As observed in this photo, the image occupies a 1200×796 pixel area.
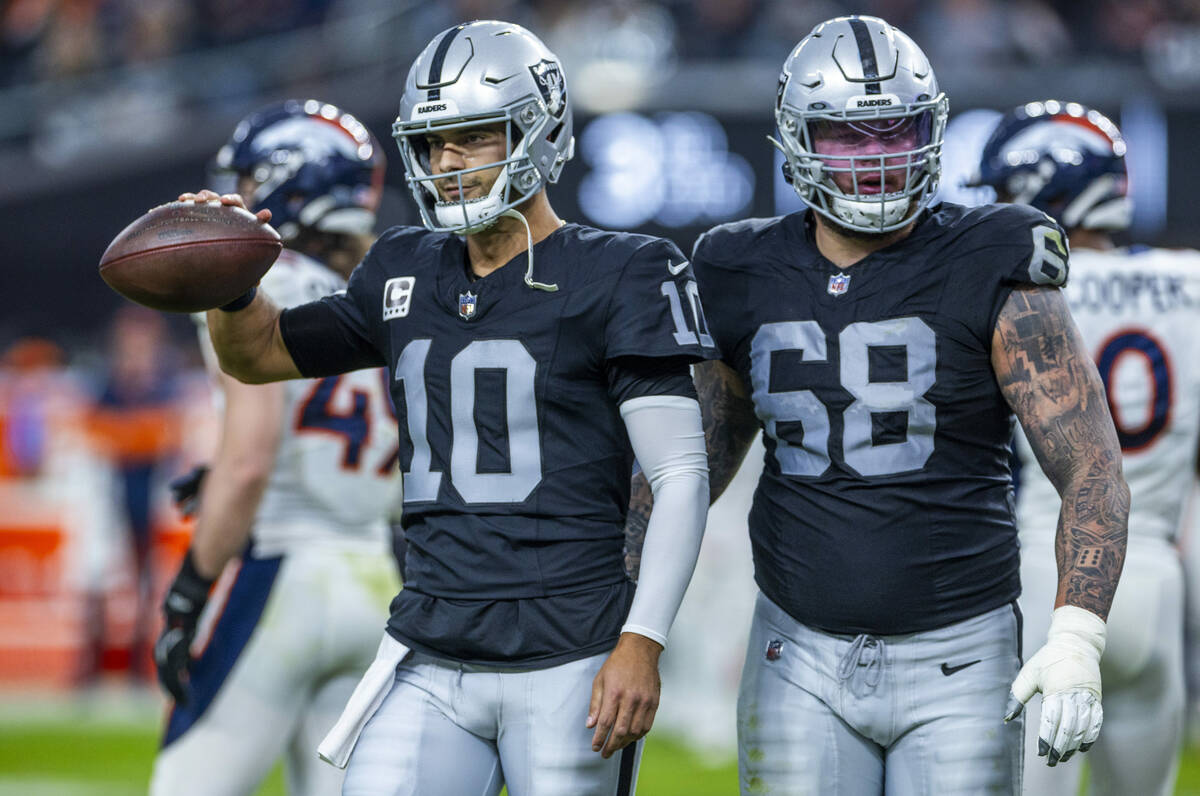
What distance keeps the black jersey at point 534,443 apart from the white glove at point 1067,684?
25.6 inches

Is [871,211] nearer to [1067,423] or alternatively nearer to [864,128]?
[864,128]

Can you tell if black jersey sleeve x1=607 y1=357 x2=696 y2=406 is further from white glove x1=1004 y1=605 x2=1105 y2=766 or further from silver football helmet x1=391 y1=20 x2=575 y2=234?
white glove x1=1004 y1=605 x2=1105 y2=766

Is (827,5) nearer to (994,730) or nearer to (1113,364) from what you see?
(1113,364)

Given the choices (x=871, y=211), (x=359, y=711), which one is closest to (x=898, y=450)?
(x=871, y=211)

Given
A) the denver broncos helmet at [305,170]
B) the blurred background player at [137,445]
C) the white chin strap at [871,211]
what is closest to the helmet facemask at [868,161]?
the white chin strap at [871,211]

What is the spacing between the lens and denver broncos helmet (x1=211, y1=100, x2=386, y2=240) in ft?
12.3

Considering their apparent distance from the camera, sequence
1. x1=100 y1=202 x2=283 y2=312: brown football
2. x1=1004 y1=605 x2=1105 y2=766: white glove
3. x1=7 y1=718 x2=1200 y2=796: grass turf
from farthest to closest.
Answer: x1=7 y1=718 x2=1200 y2=796: grass turf → x1=100 y1=202 x2=283 y2=312: brown football → x1=1004 y1=605 x2=1105 y2=766: white glove

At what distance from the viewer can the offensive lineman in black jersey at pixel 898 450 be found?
267 centimetres

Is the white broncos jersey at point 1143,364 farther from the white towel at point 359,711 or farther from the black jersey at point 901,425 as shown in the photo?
the white towel at point 359,711

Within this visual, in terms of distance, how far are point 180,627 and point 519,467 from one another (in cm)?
114

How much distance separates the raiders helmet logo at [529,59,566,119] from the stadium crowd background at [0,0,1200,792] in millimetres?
5369

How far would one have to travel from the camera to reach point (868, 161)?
275cm

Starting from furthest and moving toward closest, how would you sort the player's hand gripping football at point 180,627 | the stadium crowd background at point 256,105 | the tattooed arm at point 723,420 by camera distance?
A: 1. the stadium crowd background at point 256,105
2. the player's hand gripping football at point 180,627
3. the tattooed arm at point 723,420

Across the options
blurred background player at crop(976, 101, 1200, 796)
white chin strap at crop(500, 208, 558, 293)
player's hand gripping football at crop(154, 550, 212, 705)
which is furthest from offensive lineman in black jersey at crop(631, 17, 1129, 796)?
player's hand gripping football at crop(154, 550, 212, 705)
